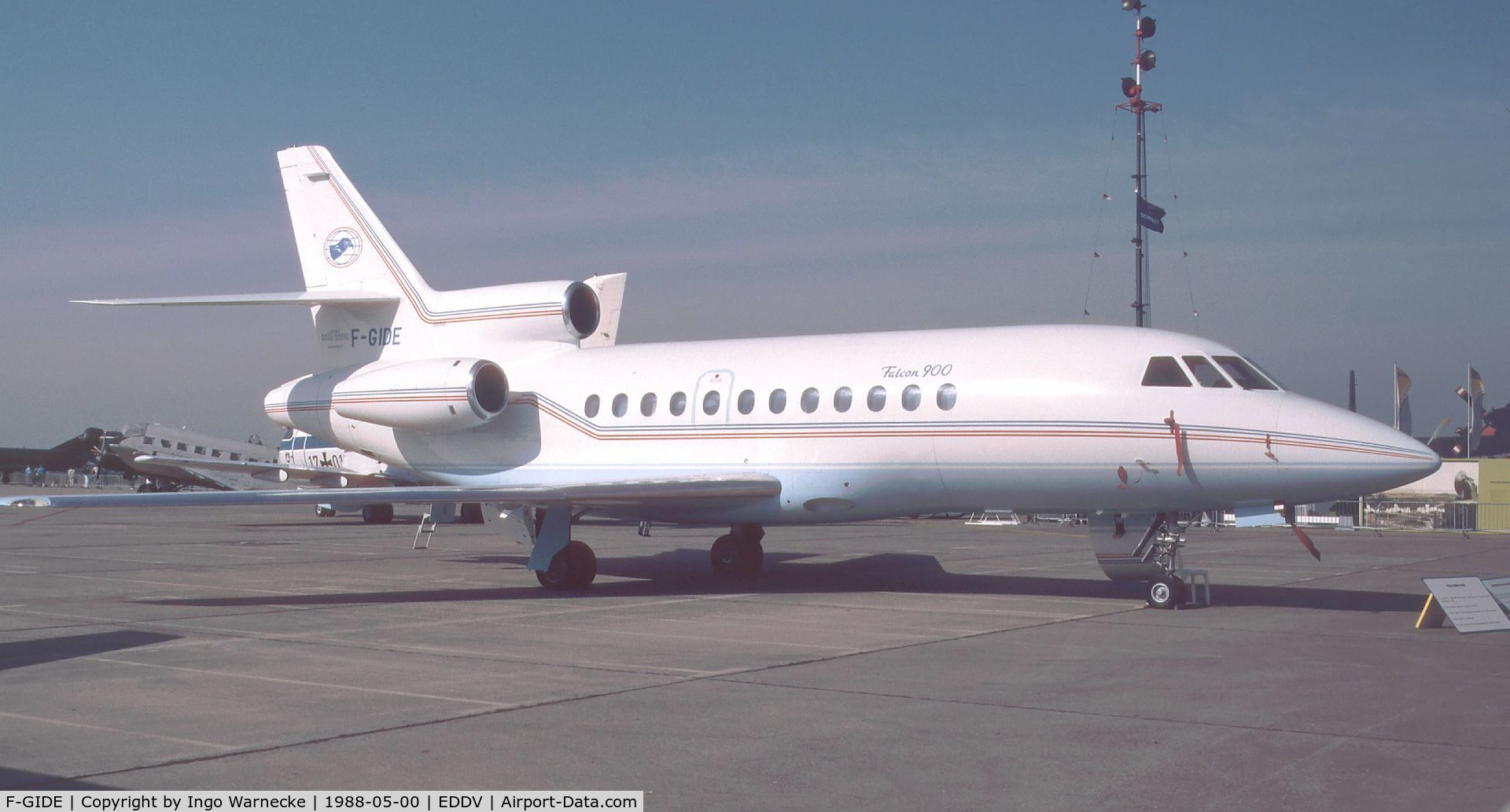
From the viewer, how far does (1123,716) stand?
8.17 meters

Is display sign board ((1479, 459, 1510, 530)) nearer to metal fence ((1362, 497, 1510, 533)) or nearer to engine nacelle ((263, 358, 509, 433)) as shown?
metal fence ((1362, 497, 1510, 533))

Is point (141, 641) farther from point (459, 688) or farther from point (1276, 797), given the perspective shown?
point (1276, 797)

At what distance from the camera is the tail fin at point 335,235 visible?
820 inches

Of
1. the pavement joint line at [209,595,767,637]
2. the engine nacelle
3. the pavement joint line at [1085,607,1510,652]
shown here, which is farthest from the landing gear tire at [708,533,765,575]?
the pavement joint line at [1085,607,1510,652]

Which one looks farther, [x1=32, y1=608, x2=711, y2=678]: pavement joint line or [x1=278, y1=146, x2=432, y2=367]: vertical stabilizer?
[x1=278, y1=146, x2=432, y2=367]: vertical stabilizer

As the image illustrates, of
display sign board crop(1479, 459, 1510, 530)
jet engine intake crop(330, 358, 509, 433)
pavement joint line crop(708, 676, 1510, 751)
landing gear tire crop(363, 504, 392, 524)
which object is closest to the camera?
pavement joint line crop(708, 676, 1510, 751)

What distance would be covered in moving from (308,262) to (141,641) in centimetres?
1126

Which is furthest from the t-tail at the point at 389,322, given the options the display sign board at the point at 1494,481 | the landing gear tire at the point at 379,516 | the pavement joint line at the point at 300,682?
the display sign board at the point at 1494,481

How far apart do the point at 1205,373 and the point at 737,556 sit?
7655 mm

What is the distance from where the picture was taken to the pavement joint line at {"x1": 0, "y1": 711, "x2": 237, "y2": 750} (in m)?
7.14

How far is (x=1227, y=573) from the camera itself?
67.4 feet

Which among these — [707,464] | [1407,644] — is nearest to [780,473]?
[707,464]

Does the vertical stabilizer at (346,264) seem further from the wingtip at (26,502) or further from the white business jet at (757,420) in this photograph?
the wingtip at (26,502)

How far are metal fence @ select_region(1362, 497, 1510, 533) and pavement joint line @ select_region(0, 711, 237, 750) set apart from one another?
3696 cm
